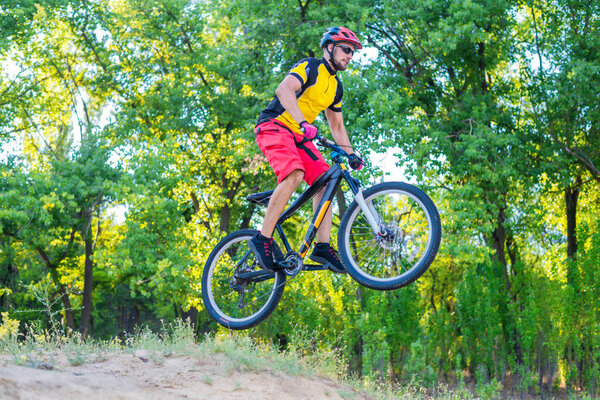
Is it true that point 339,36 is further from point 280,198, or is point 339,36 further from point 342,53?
point 280,198

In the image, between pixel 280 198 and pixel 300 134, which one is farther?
pixel 300 134

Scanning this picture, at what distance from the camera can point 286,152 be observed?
4996mm

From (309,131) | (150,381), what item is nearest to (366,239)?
(309,131)

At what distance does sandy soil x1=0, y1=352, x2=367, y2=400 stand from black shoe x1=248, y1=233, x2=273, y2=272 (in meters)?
1.09

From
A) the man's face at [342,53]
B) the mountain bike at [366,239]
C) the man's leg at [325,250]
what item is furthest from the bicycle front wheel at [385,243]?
the man's face at [342,53]

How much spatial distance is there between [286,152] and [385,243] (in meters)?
1.14

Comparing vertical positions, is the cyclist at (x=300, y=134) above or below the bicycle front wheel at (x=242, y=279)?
above

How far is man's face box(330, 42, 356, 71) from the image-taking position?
16.5 feet

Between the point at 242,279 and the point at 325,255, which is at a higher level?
the point at 325,255

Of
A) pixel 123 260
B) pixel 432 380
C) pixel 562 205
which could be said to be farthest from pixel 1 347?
pixel 562 205

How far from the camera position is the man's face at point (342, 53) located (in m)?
5.04

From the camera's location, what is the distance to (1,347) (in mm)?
5938

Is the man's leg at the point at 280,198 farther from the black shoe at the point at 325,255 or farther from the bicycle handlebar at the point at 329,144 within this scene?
the black shoe at the point at 325,255

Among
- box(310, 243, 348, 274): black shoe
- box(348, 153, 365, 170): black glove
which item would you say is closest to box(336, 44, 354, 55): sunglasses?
box(348, 153, 365, 170): black glove
